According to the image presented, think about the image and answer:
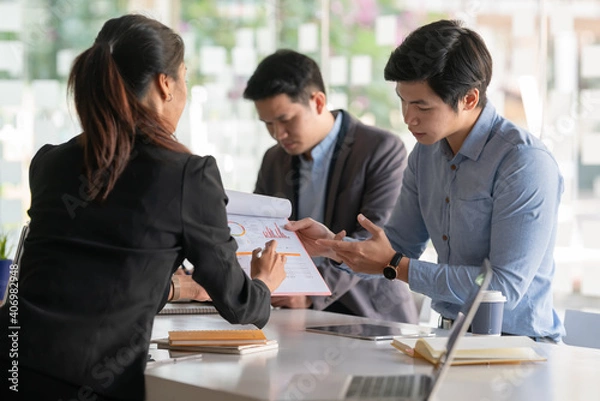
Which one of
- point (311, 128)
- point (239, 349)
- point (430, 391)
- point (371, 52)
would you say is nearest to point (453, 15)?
point (371, 52)

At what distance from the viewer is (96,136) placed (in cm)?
186

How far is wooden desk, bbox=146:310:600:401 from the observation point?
1.73 meters

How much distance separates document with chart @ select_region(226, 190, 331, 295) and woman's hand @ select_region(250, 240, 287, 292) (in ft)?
0.48

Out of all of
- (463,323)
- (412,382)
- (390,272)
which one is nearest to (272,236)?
(390,272)

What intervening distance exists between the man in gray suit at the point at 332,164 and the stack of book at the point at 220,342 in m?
1.18

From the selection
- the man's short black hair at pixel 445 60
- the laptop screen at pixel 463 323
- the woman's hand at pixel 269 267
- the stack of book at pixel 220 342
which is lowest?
the stack of book at pixel 220 342

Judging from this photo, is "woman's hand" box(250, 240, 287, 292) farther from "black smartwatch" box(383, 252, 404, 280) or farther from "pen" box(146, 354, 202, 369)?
"black smartwatch" box(383, 252, 404, 280)

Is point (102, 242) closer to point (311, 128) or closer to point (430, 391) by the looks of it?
point (430, 391)

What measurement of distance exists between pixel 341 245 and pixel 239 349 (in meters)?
0.72

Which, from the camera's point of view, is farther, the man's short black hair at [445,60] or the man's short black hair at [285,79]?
the man's short black hair at [285,79]

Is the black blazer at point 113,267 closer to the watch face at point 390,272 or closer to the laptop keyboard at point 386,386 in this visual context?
the laptop keyboard at point 386,386

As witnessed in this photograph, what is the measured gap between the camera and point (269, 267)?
2.29 m

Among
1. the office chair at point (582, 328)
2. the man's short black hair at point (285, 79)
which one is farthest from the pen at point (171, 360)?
the man's short black hair at point (285, 79)

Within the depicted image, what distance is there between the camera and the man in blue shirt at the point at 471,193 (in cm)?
246
